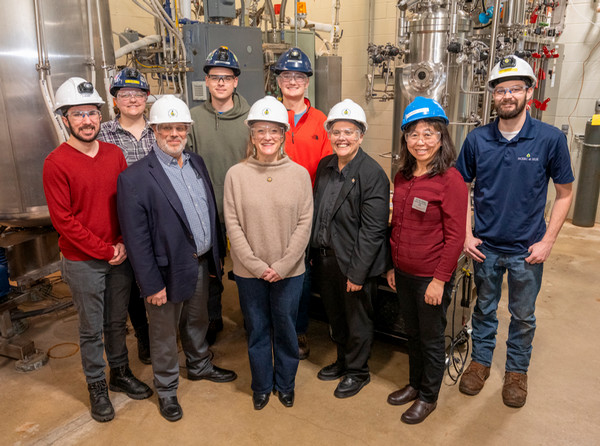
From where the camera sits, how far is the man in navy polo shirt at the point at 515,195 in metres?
2.05

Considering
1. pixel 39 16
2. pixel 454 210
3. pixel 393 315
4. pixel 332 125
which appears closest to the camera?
pixel 454 210

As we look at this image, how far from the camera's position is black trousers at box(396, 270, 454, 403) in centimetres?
203

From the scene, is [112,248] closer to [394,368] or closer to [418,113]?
[418,113]

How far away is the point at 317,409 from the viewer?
2.29m

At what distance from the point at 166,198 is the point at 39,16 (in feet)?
4.21

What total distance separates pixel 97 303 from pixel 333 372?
119 centimetres

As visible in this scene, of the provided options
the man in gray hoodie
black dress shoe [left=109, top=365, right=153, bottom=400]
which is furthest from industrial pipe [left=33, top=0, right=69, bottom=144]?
black dress shoe [left=109, top=365, right=153, bottom=400]

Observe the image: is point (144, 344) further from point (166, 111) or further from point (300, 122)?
point (300, 122)

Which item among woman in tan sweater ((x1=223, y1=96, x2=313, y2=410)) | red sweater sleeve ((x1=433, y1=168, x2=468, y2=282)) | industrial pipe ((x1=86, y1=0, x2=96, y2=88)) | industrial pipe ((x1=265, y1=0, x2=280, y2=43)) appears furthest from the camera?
industrial pipe ((x1=265, y1=0, x2=280, y2=43))

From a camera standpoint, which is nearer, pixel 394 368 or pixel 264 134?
pixel 264 134

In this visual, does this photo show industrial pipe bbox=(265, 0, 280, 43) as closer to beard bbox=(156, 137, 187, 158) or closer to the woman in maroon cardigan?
beard bbox=(156, 137, 187, 158)

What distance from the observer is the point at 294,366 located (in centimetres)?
225

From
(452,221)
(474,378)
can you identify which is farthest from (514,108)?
(474,378)

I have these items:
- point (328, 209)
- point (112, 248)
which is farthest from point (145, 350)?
point (328, 209)
